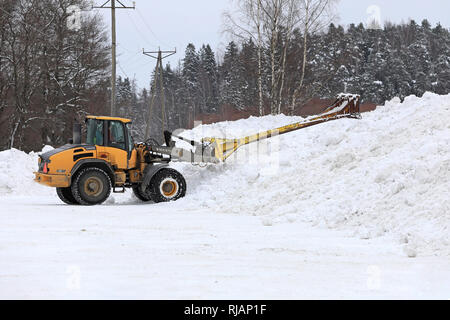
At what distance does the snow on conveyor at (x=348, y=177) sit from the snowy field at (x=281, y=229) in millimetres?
36

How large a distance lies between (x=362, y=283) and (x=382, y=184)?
5179 millimetres

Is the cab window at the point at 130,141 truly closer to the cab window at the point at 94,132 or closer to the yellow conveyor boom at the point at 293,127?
the cab window at the point at 94,132

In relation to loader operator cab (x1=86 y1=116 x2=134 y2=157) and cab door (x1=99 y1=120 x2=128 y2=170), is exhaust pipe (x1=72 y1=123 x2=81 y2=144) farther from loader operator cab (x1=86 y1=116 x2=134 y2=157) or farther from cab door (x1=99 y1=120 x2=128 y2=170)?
cab door (x1=99 y1=120 x2=128 y2=170)

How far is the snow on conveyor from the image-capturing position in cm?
A: 828

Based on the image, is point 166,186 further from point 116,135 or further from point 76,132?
point 76,132

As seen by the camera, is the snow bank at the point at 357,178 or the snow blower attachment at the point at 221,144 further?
the snow blower attachment at the point at 221,144

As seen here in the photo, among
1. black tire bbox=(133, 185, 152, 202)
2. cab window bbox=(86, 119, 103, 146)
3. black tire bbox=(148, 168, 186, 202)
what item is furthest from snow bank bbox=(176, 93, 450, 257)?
cab window bbox=(86, 119, 103, 146)

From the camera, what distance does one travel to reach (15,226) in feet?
29.9

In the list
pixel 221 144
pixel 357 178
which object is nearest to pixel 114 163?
pixel 221 144

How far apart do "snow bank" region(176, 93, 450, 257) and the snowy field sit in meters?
0.04

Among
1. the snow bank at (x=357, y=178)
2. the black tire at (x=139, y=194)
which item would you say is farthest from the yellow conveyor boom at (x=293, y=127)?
the black tire at (x=139, y=194)

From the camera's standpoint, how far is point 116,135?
14469mm

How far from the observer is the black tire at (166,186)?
14.1 m
